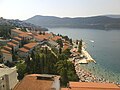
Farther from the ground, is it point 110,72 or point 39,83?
point 39,83

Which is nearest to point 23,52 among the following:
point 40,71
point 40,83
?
point 40,71

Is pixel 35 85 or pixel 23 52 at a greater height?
pixel 35 85

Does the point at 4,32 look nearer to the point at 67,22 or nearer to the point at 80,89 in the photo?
the point at 80,89

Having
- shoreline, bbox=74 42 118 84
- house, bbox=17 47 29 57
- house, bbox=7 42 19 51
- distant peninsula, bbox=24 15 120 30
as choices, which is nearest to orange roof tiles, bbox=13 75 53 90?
shoreline, bbox=74 42 118 84

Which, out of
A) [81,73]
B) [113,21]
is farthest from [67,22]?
[81,73]

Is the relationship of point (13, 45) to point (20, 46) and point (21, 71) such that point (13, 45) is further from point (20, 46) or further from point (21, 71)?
point (21, 71)

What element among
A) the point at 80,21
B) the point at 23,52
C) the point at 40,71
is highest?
the point at 80,21

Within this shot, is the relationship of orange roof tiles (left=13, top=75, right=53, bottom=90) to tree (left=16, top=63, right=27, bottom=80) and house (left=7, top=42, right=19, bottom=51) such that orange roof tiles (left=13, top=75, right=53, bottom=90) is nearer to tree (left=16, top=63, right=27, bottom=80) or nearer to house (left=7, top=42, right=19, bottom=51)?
tree (left=16, top=63, right=27, bottom=80)

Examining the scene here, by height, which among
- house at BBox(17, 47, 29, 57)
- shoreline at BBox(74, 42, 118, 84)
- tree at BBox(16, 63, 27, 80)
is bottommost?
shoreline at BBox(74, 42, 118, 84)

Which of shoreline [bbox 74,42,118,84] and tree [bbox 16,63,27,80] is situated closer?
tree [bbox 16,63,27,80]

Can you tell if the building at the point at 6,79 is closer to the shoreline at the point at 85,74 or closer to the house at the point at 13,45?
the shoreline at the point at 85,74

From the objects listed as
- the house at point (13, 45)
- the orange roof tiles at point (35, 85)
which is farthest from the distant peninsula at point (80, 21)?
the orange roof tiles at point (35, 85)
